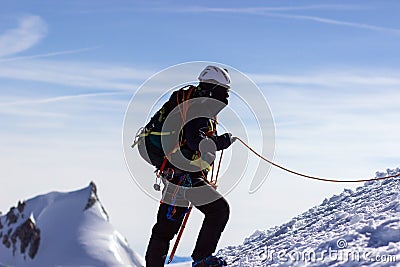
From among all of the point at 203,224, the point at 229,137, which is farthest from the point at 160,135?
the point at 203,224

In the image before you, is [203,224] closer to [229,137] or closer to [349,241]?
[229,137]

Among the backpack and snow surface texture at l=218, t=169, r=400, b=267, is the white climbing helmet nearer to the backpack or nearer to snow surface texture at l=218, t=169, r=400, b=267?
the backpack

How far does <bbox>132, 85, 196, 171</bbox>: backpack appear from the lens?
803cm

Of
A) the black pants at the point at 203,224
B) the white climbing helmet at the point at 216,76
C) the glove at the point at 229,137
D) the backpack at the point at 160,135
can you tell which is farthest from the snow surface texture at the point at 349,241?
the white climbing helmet at the point at 216,76

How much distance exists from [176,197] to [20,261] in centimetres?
20408

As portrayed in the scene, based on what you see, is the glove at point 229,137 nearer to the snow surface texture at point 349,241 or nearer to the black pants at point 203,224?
the black pants at point 203,224

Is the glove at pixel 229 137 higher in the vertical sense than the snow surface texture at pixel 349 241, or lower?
higher

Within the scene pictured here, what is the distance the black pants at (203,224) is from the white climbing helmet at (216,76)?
1.38 metres

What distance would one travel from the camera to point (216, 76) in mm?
8242

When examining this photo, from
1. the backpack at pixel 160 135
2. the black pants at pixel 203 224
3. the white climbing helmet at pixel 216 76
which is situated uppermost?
the white climbing helmet at pixel 216 76

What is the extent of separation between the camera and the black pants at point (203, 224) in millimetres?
8125

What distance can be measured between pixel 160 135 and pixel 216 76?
1.14 meters

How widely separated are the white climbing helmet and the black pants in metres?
1.38

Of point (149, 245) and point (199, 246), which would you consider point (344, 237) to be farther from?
point (149, 245)
